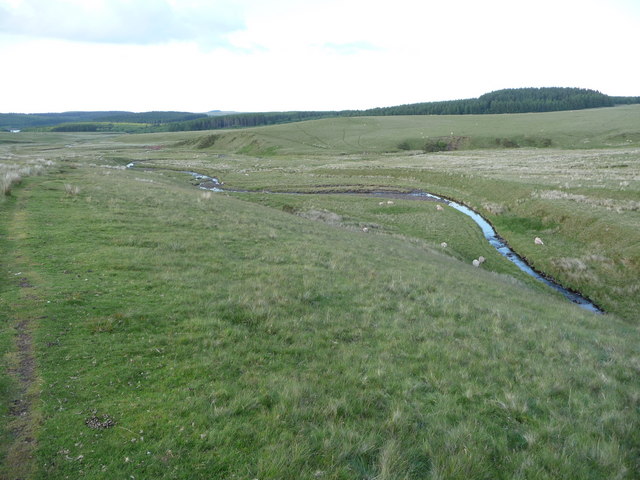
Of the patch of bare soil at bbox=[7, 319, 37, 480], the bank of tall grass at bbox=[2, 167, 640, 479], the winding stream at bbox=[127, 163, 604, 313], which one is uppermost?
the patch of bare soil at bbox=[7, 319, 37, 480]

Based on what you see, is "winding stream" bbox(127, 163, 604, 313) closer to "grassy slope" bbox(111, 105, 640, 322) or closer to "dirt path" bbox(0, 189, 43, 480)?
"grassy slope" bbox(111, 105, 640, 322)

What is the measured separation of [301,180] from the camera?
6431 centimetres

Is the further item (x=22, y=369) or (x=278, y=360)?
(x=278, y=360)

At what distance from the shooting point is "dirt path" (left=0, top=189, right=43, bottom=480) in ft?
15.4

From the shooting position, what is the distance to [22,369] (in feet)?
21.1

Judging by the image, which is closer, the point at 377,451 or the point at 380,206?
the point at 377,451

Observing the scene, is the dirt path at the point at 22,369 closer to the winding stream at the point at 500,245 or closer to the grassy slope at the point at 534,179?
the winding stream at the point at 500,245

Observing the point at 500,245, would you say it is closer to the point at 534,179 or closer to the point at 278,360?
the point at 534,179

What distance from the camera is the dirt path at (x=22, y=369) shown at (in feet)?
15.4

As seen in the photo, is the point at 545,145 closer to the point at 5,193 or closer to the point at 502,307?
the point at 502,307

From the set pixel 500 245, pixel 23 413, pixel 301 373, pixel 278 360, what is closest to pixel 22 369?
pixel 23 413

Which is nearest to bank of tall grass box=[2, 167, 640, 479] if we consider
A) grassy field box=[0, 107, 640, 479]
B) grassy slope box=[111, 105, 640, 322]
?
grassy field box=[0, 107, 640, 479]

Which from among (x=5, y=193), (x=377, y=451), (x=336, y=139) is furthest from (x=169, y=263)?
(x=336, y=139)

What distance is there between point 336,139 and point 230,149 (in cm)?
4102
